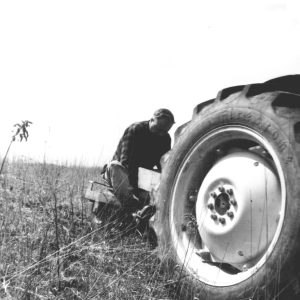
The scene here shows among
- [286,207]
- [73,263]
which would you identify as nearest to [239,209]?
[286,207]

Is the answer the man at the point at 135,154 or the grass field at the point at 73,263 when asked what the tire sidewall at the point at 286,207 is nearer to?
the grass field at the point at 73,263

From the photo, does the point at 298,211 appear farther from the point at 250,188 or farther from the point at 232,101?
the point at 232,101

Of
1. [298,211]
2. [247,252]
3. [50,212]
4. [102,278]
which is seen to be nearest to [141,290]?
[102,278]

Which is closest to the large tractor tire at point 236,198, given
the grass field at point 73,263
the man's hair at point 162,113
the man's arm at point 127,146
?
the grass field at point 73,263

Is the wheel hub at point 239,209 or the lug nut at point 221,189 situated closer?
the wheel hub at point 239,209

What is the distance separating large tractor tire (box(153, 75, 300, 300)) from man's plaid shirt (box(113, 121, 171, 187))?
1.24 metres

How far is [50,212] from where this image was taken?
4207mm

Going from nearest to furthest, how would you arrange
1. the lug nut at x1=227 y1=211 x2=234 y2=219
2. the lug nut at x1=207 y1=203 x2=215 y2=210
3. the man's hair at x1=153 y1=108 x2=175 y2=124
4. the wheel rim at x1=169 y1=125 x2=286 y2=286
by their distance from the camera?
1. the wheel rim at x1=169 y1=125 x2=286 y2=286
2. the lug nut at x1=227 y1=211 x2=234 y2=219
3. the lug nut at x1=207 y1=203 x2=215 y2=210
4. the man's hair at x1=153 y1=108 x2=175 y2=124

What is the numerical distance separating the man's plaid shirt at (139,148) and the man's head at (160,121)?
6 cm

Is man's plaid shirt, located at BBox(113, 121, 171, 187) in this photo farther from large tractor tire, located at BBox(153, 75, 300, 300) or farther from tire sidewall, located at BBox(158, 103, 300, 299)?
tire sidewall, located at BBox(158, 103, 300, 299)

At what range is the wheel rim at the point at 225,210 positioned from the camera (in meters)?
2.45

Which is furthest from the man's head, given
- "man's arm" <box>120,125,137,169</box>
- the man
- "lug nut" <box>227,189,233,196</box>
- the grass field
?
"lug nut" <box>227,189,233,196</box>

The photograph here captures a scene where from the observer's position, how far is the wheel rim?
2449 millimetres

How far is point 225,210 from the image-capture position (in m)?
2.62
